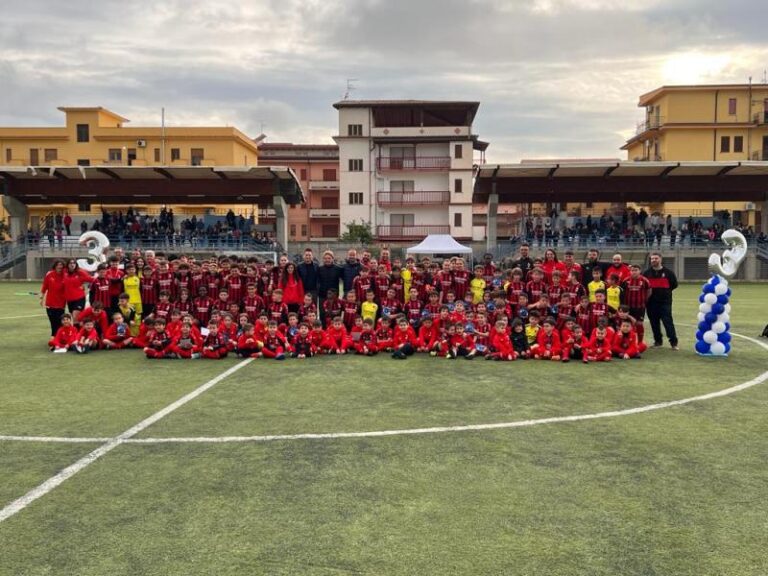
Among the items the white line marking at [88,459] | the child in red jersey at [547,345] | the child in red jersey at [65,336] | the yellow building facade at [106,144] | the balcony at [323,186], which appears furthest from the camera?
the balcony at [323,186]

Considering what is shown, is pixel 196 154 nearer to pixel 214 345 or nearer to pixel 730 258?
pixel 214 345

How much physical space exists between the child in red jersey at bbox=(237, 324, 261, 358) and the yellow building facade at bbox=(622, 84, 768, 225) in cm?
5073

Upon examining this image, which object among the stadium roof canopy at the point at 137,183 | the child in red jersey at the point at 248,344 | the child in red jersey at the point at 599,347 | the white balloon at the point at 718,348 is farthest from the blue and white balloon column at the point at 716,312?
the stadium roof canopy at the point at 137,183

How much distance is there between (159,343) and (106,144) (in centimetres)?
5314

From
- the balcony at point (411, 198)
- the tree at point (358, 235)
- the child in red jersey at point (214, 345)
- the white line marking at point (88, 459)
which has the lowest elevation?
the white line marking at point (88, 459)

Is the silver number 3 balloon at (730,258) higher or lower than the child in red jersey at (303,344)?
higher

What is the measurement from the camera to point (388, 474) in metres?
5.47

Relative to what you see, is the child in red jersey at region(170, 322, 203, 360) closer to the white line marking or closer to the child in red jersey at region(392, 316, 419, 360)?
the white line marking

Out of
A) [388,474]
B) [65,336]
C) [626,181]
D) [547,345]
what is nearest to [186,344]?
[65,336]

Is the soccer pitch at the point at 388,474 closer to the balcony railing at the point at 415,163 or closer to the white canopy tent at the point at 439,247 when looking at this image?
the white canopy tent at the point at 439,247

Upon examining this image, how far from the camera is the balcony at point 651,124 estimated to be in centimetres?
5466

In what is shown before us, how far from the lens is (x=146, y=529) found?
4441 millimetres

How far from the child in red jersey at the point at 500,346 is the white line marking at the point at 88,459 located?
467 cm

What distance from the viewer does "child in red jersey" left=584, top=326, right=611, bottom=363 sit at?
11.0m
